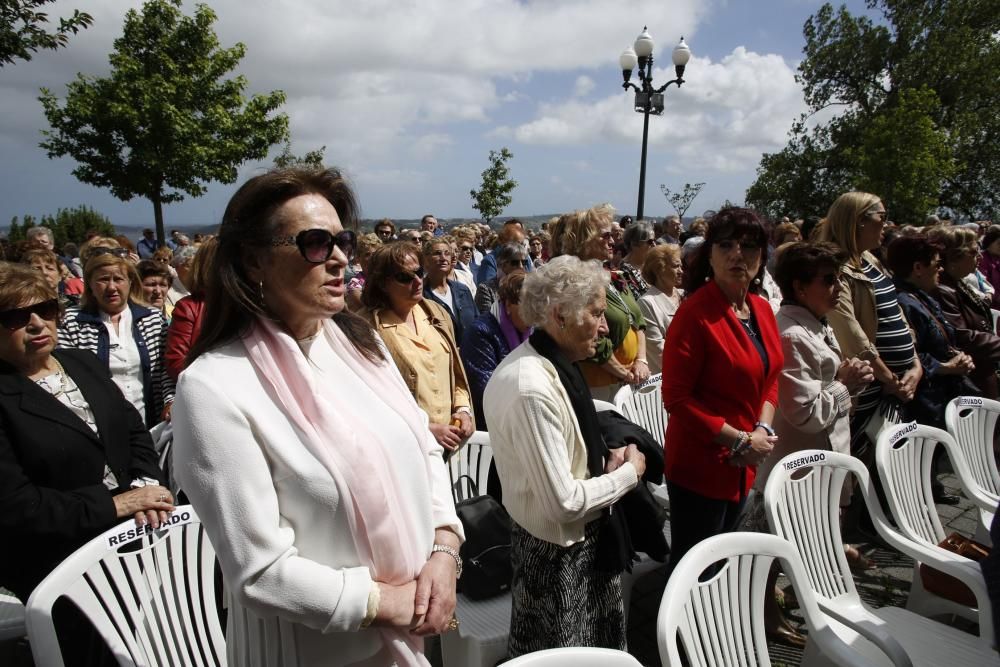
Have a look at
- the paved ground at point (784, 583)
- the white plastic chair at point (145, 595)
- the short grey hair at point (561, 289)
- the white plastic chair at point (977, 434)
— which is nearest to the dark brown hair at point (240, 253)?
the white plastic chair at point (145, 595)

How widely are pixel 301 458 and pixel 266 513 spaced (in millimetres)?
122

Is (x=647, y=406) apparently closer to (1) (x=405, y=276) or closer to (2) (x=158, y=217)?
(1) (x=405, y=276)

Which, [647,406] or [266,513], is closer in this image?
[266,513]

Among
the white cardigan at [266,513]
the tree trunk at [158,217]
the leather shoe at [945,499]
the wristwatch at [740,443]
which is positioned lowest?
the leather shoe at [945,499]

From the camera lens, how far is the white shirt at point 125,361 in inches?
137

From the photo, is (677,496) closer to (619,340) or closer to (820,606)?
(820,606)

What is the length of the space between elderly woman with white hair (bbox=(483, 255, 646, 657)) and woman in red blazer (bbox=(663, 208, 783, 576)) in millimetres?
454

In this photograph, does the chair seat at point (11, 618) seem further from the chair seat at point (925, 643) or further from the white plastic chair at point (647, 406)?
the chair seat at point (925, 643)

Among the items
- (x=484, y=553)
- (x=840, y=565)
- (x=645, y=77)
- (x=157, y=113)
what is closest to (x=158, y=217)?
(x=157, y=113)

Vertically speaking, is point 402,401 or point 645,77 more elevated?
point 645,77

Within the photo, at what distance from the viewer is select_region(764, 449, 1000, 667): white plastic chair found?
7.13ft

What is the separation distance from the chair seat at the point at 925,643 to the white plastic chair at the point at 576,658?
1290 mm

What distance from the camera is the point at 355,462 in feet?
4.14

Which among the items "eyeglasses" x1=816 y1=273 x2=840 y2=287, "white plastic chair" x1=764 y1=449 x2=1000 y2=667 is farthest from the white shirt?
"eyeglasses" x1=816 y1=273 x2=840 y2=287
